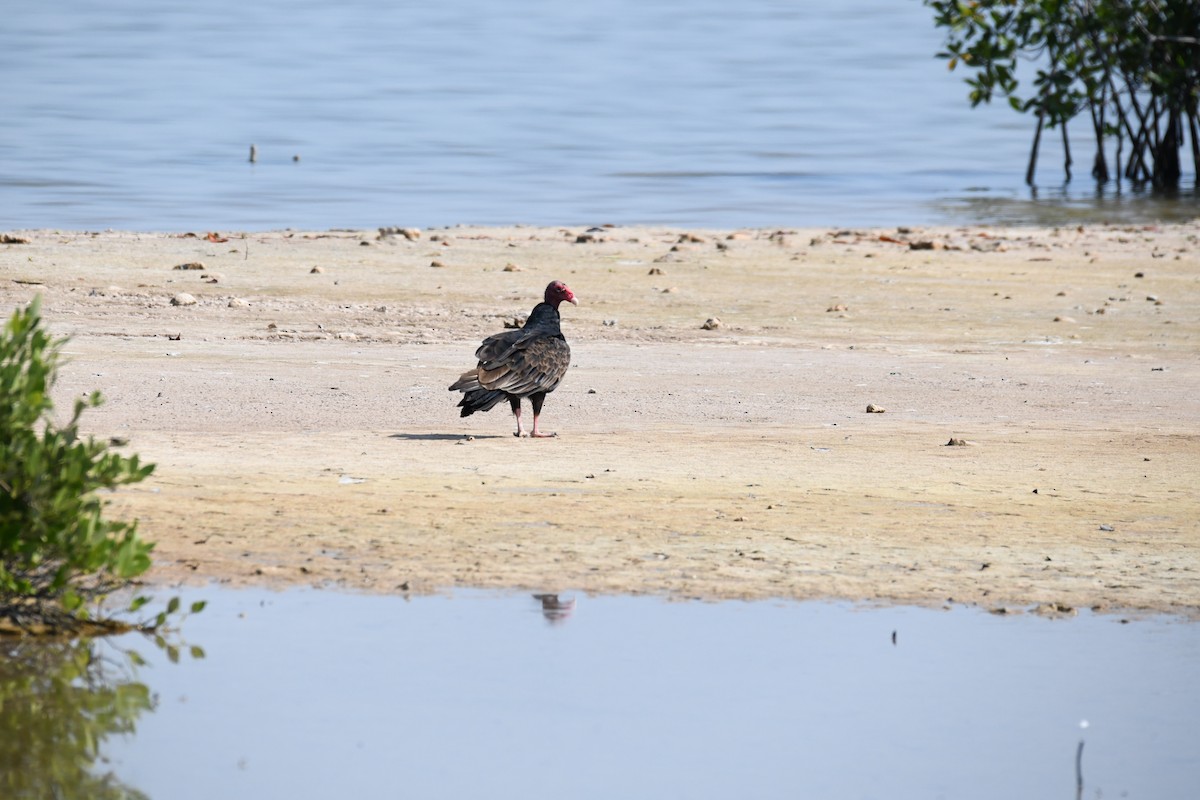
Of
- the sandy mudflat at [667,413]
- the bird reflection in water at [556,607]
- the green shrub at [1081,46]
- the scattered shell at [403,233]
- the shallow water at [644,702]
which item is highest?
the green shrub at [1081,46]

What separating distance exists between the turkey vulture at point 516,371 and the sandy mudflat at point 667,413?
10.7 inches

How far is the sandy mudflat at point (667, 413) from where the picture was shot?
26.3 ft

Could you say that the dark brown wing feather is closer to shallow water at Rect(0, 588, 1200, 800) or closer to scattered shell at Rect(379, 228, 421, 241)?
shallow water at Rect(0, 588, 1200, 800)

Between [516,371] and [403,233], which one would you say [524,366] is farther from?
[403,233]

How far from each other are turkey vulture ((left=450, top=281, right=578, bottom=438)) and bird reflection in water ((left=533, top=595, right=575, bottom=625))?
321 cm

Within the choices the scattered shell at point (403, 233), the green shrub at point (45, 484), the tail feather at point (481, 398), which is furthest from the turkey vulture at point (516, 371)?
the scattered shell at point (403, 233)

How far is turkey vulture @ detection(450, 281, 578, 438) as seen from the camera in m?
10.6

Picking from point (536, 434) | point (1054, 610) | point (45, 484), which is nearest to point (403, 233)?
point (536, 434)

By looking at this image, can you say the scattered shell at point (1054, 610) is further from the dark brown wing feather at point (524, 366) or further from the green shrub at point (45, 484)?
the dark brown wing feather at point (524, 366)

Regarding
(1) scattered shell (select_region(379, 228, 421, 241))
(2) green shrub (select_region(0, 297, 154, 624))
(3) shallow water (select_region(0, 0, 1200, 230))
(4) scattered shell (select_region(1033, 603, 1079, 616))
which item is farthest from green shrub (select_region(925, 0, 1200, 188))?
(2) green shrub (select_region(0, 297, 154, 624))

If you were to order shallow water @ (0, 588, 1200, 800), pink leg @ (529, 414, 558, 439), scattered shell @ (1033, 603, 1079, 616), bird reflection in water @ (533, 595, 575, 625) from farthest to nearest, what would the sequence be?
pink leg @ (529, 414, 558, 439), scattered shell @ (1033, 603, 1079, 616), bird reflection in water @ (533, 595, 575, 625), shallow water @ (0, 588, 1200, 800)

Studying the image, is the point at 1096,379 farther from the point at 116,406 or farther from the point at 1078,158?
the point at 1078,158

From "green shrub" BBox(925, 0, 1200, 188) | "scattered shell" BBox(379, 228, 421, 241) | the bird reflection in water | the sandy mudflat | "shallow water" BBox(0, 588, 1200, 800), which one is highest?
"green shrub" BBox(925, 0, 1200, 188)

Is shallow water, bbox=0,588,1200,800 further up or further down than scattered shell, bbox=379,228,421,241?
further down
